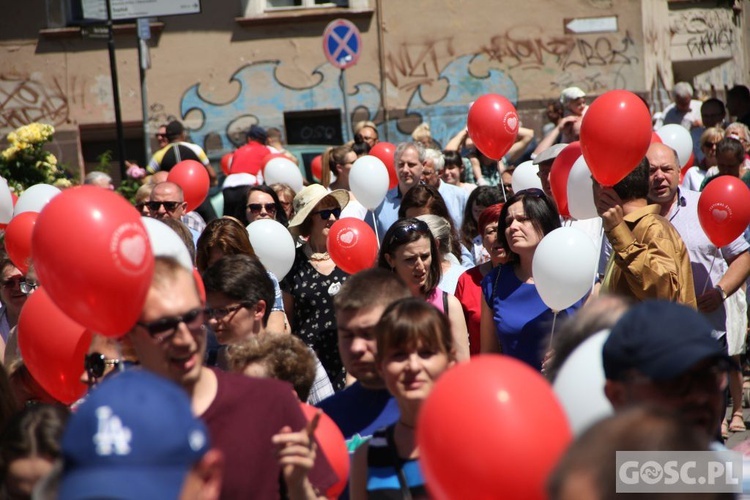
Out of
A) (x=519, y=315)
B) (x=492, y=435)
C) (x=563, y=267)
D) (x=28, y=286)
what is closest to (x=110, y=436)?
(x=492, y=435)

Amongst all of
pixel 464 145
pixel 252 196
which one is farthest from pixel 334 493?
pixel 464 145

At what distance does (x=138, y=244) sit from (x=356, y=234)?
3.47 meters

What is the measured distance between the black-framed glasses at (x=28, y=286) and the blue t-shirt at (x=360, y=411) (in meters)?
2.58

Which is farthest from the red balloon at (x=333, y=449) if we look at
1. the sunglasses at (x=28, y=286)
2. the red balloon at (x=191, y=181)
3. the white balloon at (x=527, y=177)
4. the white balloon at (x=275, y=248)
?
the red balloon at (x=191, y=181)

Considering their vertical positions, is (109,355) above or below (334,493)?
above

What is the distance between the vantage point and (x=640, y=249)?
5.07 metres

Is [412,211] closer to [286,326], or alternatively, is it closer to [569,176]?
[569,176]

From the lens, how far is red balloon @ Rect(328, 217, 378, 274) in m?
6.93

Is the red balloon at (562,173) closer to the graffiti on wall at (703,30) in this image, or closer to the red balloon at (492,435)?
the red balloon at (492,435)

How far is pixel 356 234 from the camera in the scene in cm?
698

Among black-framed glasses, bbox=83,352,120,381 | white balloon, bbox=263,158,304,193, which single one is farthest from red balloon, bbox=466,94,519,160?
black-framed glasses, bbox=83,352,120,381

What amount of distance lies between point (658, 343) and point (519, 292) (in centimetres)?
322

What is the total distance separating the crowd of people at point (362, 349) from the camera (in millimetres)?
2125

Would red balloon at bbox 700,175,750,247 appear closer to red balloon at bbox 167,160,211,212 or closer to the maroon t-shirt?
the maroon t-shirt
